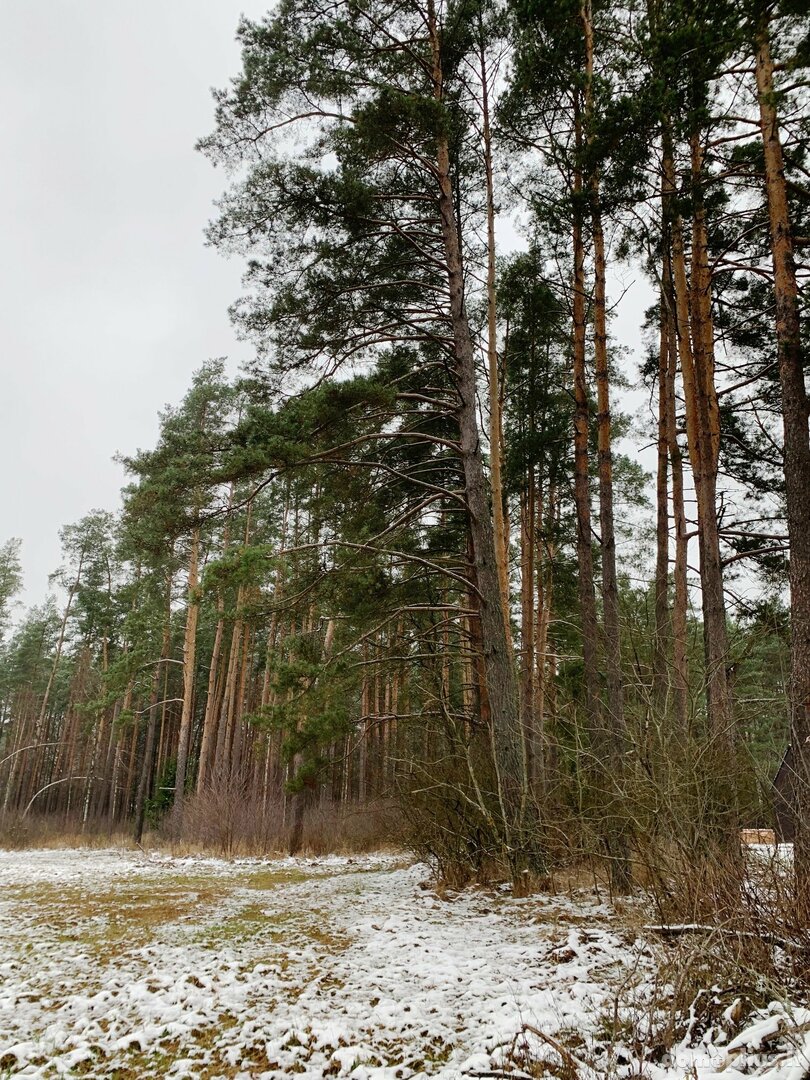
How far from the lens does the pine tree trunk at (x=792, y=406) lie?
4680 mm

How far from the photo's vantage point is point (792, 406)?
5266mm

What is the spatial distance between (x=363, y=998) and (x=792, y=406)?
16.9ft

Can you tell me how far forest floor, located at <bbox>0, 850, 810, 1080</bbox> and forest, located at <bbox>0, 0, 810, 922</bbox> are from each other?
0.67 metres

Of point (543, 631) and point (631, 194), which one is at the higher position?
point (631, 194)

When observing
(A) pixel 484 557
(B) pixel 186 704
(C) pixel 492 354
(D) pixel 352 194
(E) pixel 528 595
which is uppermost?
(D) pixel 352 194

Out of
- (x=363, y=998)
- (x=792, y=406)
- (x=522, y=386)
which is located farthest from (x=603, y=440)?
(x=363, y=998)

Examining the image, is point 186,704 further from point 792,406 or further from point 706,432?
point 792,406

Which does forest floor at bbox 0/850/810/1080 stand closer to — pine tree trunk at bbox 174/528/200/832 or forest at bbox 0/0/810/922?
forest at bbox 0/0/810/922

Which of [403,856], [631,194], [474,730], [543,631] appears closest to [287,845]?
[403,856]

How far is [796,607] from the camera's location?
4949mm

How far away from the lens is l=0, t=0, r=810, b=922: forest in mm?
5160

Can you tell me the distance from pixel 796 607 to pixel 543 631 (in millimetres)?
8466

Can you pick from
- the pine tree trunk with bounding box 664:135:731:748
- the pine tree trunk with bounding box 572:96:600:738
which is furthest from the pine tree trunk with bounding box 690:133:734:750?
the pine tree trunk with bounding box 572:96:600:738

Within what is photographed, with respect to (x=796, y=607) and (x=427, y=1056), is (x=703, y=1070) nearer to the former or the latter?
(x=427, y=1056)
